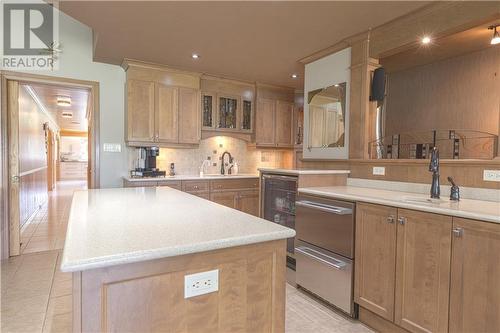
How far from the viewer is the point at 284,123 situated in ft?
17.4

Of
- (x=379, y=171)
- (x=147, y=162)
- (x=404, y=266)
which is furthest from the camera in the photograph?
(x=147, y=162)

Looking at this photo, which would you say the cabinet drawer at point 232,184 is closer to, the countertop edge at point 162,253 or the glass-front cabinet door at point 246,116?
the glass-front cabinet door at point 246,116

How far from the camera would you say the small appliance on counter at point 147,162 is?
398 cm

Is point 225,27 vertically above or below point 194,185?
above

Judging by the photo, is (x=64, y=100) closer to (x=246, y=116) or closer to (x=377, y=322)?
(x=246, y=116)

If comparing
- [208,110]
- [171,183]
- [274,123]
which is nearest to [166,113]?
[208,110]

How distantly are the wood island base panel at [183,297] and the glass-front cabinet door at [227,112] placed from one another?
3.72 m

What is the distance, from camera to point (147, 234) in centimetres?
110

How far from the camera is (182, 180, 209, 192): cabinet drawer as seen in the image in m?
4.02

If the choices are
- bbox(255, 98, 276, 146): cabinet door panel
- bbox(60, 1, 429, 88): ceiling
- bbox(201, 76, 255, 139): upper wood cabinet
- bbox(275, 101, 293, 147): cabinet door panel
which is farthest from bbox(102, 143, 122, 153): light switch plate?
bbox(275, 101, 293, 147): cabinet door panel

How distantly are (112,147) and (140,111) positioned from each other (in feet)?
2.10

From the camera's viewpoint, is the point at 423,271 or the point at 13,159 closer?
the point at 423,271

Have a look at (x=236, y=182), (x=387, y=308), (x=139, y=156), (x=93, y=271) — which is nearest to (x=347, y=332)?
(x=387, y=308)

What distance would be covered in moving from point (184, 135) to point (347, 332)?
10.6 feet
